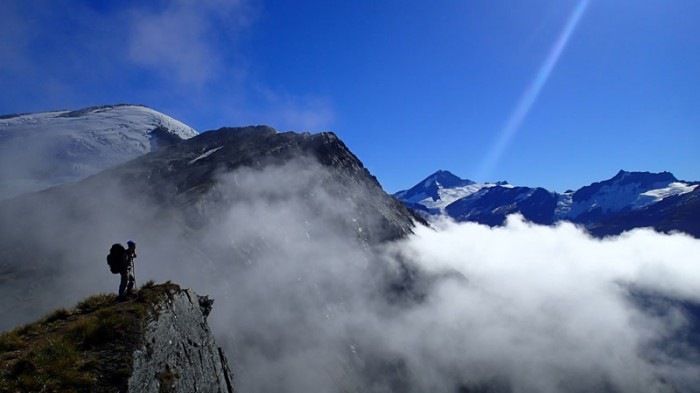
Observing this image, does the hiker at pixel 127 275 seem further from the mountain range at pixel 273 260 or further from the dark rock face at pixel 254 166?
the dark rock face at pixel 254 166

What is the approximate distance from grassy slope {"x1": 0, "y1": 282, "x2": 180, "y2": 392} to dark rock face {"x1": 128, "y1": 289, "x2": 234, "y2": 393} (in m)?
0.57

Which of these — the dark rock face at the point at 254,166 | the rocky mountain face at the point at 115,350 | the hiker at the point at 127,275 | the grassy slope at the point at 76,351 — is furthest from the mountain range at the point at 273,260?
the grassy slope at the point at 76,351

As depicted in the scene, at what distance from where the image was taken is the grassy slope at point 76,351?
13.1 meters

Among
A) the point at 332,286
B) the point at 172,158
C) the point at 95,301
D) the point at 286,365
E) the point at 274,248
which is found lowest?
the point at 95,301

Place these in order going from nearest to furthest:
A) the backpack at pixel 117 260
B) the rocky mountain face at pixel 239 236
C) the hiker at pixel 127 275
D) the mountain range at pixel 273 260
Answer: the hiker at pixel 127 275, the backpack at pixel 117 260, the rocky mountain face at pixel 239 236, the mountain range at pixel 273 260

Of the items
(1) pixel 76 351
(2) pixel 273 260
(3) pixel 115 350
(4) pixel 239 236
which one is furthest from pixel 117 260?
(2) pixel 273 260

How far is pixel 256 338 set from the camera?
94562 millimetres

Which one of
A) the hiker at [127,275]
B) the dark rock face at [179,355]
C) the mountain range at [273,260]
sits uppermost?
the mountain range at [273,260]

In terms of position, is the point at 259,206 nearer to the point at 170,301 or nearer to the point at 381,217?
the point at 381,217

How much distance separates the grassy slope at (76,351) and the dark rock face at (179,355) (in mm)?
572

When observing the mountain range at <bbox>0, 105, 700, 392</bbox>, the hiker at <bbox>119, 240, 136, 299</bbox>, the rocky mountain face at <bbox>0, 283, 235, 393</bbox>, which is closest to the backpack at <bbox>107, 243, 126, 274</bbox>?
the hiker at <bbox>119, 240, 136, 299</bbox>

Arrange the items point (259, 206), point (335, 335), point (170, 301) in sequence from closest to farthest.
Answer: point (170, 301)
point (335, 335)
point (259, 206)

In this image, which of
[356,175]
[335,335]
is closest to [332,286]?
[335,335]

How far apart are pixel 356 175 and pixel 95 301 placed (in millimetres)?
157251
